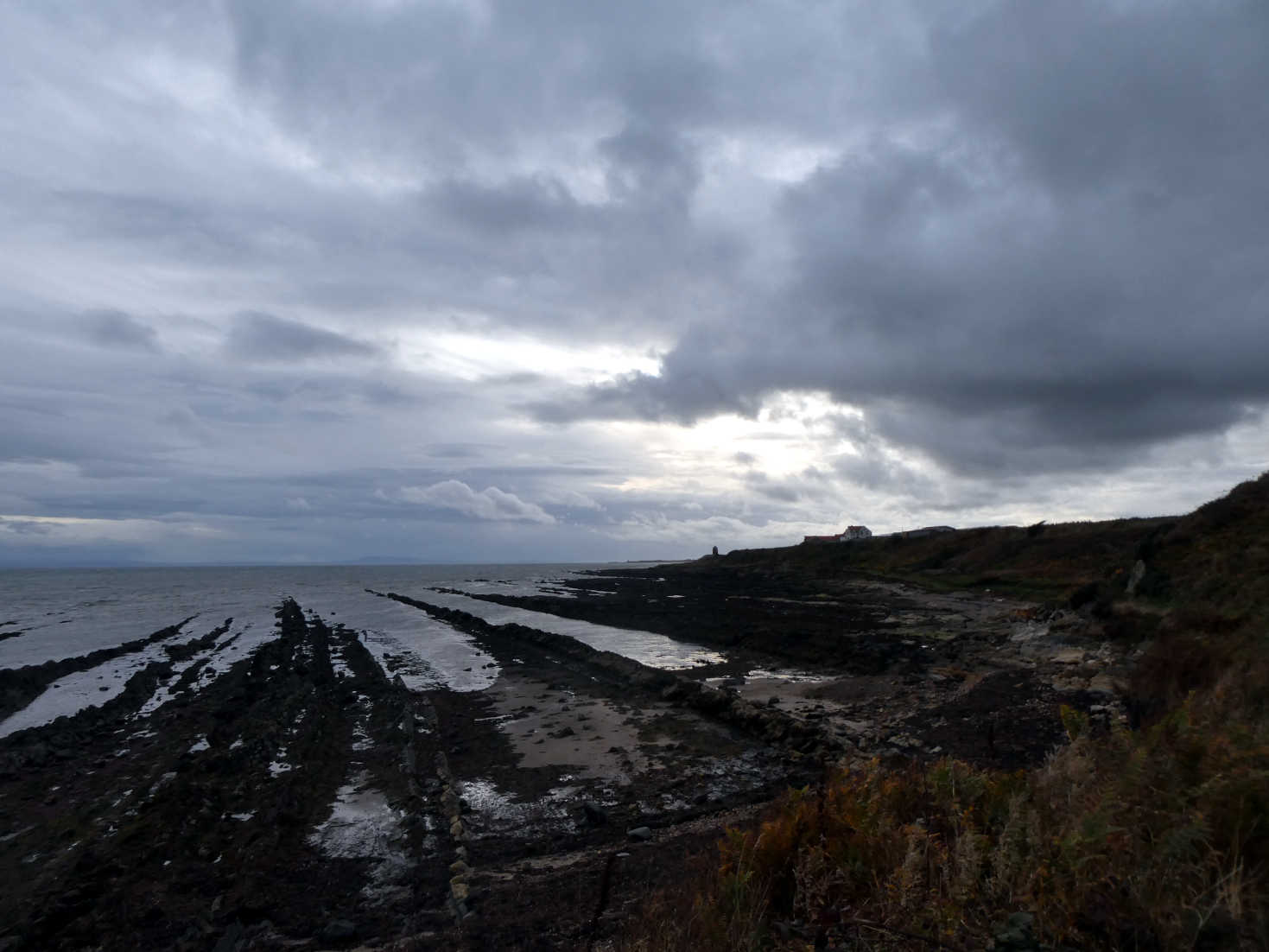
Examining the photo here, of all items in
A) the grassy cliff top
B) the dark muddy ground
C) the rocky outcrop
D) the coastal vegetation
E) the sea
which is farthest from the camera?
the sea

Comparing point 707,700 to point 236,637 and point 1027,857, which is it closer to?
point 1027,857

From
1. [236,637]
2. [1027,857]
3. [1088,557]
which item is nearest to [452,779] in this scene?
[1027,857]

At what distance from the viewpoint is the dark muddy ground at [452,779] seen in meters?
7.67

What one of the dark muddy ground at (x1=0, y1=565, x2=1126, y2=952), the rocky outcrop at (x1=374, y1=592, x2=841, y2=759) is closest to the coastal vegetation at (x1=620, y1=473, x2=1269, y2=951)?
the dark muddy ground at (x1=0, y1=565, x2=1126, y2=952)

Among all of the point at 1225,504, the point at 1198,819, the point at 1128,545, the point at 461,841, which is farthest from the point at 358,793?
the point at 1128,545

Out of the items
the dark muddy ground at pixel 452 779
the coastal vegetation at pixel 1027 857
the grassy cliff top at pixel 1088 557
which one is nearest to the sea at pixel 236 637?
the dark muddy ground at pixel 452 779

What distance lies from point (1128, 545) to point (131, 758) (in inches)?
2068

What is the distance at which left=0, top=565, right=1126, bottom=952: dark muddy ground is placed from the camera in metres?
7.67

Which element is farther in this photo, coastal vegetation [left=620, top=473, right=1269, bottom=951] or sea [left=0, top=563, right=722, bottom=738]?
sea [left=0, top=563, right=722, bottom=738]

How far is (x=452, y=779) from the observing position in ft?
41.0

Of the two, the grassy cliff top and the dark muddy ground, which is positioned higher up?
the grassy cliff top

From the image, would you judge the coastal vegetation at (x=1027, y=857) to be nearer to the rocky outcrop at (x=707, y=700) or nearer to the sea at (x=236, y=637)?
the rocky outcrop at (x=707, y=700)

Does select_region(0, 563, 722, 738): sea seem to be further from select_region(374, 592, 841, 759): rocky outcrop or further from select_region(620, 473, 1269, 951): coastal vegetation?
select_region(620, 473, 1269, 951): coastal vegetation

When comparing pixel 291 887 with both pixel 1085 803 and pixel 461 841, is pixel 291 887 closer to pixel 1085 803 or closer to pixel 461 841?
pixel 461 841
